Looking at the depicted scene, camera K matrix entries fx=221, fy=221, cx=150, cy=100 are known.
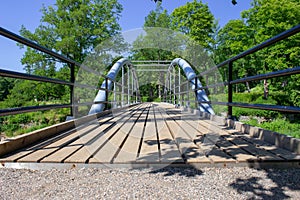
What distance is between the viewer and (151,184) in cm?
97

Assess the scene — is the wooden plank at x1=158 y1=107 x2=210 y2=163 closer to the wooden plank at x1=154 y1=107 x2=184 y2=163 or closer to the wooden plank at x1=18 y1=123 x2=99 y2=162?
the wooden plank at x1=154 y1=107 x2=184 y2=163

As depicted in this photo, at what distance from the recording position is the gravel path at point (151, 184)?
0.89 metres

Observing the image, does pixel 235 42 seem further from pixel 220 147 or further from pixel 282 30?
pixel 220 147

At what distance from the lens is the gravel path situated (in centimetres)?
89

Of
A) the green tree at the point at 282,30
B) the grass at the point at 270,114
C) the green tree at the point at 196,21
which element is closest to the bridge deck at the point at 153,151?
the grass at the point at 270,114

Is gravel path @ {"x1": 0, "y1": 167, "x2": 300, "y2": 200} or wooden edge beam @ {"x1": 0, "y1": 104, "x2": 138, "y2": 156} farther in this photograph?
wooden edge beam @ {"x1": 0, "y1": 104, "x2": 138, "y2": 156}

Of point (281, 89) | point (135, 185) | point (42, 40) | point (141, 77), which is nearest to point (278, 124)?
point (281, 89)

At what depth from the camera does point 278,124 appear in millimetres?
11523

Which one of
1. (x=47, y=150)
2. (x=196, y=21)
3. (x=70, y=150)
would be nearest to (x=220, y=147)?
(x=70, y=150)

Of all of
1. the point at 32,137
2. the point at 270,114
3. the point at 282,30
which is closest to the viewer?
the point at 32,137

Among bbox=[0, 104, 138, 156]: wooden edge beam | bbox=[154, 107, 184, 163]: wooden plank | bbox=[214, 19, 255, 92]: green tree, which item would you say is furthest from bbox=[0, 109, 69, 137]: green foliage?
bbox=[214, 19, 255, 92]: green tree

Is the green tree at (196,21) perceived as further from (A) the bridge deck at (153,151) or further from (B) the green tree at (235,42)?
(A) the bridge deck at (153,151)

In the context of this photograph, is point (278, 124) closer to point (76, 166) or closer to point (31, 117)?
point (76, 166)

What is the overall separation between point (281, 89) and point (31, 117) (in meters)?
17.6
